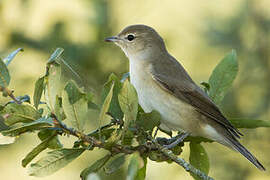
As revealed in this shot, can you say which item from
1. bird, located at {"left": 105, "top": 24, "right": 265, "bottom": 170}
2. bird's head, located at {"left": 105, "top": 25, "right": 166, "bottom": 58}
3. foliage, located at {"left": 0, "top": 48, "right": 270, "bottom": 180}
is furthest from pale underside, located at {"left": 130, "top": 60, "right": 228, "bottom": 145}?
foliage, located at {"left": 0, "top": 48, "right": 270, "bottom": 180}

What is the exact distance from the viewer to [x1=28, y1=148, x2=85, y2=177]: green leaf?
209 cm

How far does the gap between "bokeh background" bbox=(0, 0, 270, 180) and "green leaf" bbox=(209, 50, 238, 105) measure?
107 centimetres

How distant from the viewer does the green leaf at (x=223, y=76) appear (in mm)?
2824

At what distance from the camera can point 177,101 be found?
11.5ft

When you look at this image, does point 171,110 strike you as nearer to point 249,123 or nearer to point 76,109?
point 249,123

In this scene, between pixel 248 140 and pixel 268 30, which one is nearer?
pixel 248 140

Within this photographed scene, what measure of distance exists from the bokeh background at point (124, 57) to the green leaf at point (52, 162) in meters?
1.48

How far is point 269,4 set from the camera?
4.51 m

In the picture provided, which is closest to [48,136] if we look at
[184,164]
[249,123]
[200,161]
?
[184,164]

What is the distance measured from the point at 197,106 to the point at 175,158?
1.23 m

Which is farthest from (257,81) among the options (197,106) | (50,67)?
(50,67)

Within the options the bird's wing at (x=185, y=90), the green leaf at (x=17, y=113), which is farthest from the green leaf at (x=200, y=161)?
the green leaf at (x=17, y=113)

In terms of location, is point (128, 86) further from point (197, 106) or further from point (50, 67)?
point (197, 106)

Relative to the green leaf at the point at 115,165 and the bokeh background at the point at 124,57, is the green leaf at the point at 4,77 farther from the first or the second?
the bokeh background at the point at 124,57
